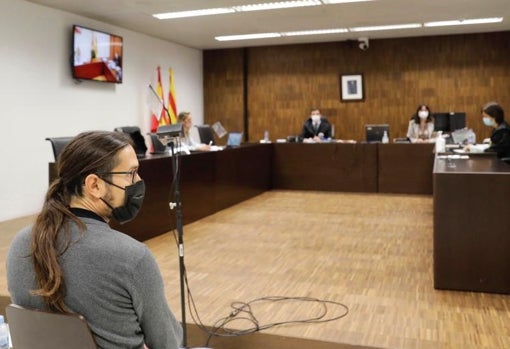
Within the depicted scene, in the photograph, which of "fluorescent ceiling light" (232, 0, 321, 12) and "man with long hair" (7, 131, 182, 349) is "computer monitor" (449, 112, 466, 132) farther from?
"man with long hair" (7, 131, 182, 349)

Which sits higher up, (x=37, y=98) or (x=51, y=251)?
(x=37, y=98)

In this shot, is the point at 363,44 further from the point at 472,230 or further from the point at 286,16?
the point at 472,230

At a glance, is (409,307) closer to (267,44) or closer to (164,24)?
(164,24)

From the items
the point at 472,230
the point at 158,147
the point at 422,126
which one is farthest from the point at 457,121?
the point at 472,230

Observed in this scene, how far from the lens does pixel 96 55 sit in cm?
751

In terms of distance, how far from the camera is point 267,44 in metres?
10.5

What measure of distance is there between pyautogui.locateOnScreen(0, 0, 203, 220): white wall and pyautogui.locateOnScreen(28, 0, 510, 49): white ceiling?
1.10 feet

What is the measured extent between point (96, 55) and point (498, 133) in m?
5.36

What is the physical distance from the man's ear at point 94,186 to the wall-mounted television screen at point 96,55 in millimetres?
6227

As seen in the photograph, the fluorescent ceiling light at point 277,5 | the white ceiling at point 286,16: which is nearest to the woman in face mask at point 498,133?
the white ceiling at point 286,16

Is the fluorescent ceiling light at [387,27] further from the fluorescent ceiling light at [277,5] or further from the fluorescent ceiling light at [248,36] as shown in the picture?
the fluorescent ceiling light at [277,5]

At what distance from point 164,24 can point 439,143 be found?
14.9ft

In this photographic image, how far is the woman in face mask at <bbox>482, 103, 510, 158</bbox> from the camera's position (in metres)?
5.06

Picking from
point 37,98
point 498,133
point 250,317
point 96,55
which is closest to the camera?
point 250,317
